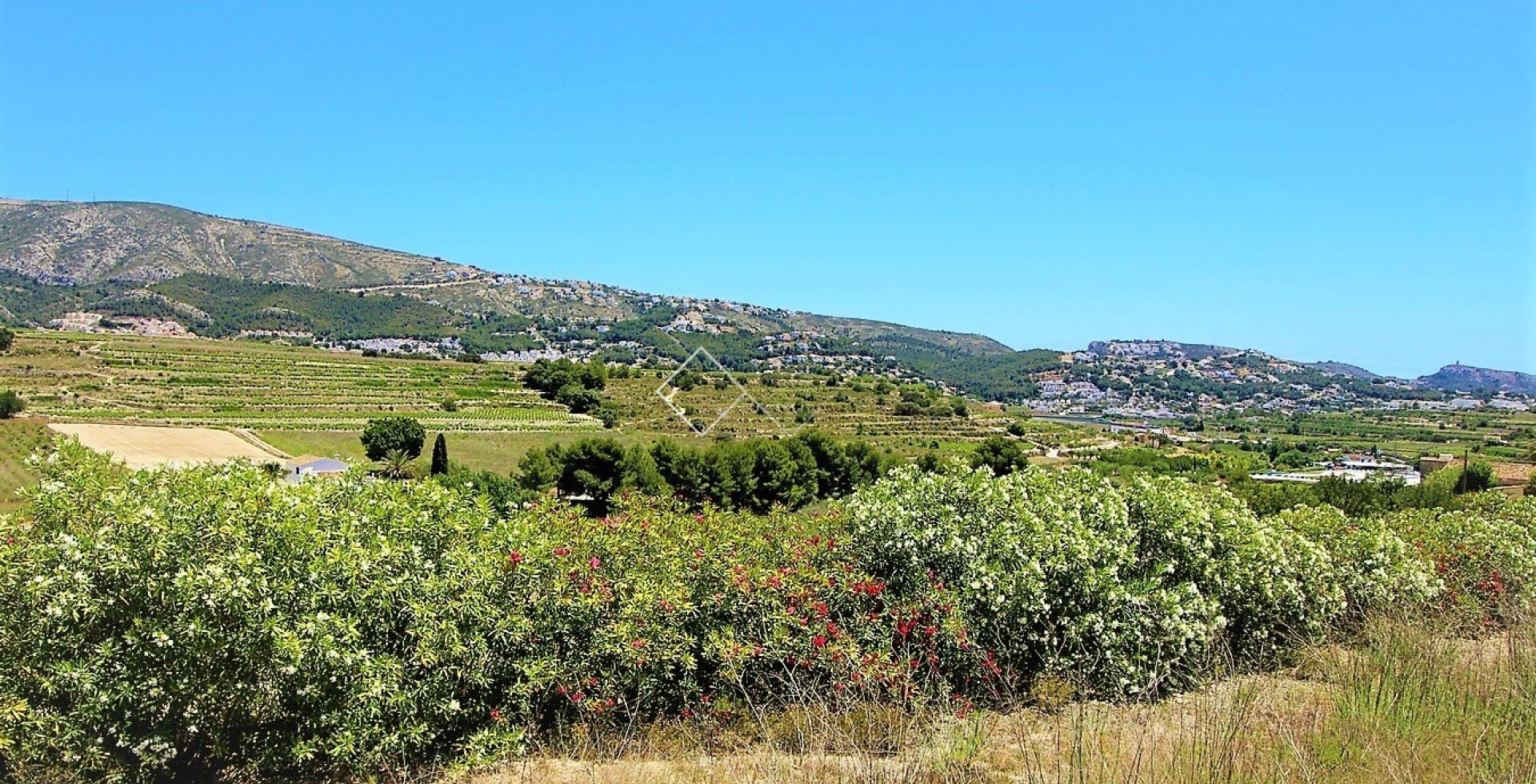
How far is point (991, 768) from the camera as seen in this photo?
4.34 m

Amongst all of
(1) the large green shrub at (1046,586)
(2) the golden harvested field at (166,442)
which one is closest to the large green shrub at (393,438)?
(2) the golden harvested field at (166,442)

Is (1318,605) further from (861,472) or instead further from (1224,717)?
(861,472)

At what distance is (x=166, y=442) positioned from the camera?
49.3m

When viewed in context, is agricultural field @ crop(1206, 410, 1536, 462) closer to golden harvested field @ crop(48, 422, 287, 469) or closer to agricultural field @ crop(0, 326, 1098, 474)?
agricultural field @ crop(0, 326, 1098, 474)

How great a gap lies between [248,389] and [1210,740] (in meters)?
85.4

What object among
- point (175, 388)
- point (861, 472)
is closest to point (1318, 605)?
point (861, 472)

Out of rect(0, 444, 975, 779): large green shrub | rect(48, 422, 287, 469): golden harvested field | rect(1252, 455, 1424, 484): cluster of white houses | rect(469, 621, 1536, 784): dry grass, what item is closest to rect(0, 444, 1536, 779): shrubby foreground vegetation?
rect(0, 444, 975, 779): large green shrub

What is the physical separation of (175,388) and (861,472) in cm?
5757

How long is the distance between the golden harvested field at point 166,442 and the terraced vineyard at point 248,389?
4.69 m

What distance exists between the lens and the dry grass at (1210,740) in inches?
136

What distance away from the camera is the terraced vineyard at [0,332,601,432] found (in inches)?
2506

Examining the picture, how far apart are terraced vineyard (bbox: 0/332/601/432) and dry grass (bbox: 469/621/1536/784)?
211ft

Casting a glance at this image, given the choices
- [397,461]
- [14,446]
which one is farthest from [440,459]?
[14,446]

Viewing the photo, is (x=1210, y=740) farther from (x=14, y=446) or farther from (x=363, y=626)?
(x=14, y=446)
